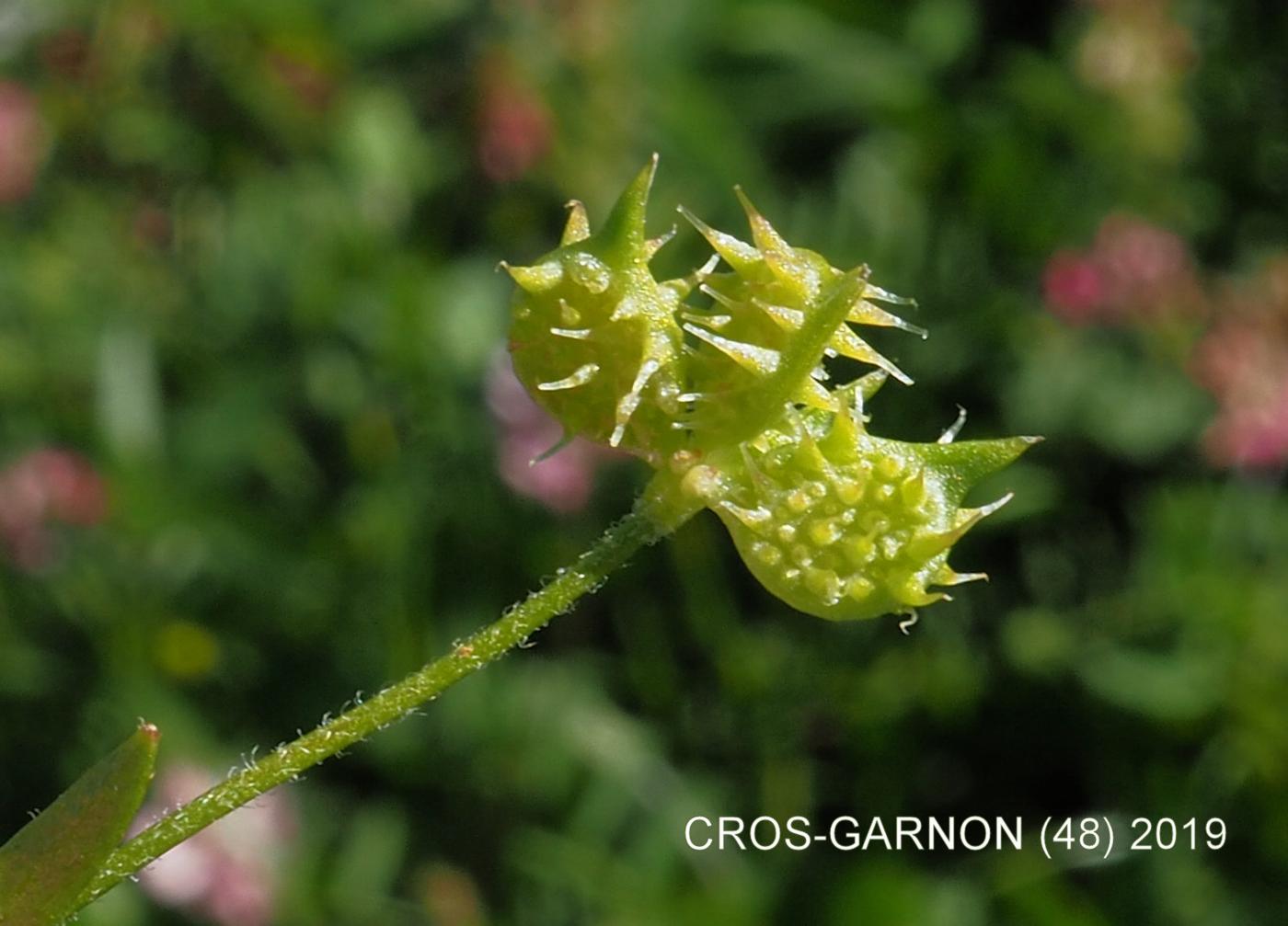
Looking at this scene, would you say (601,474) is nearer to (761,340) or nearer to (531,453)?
(531,453)

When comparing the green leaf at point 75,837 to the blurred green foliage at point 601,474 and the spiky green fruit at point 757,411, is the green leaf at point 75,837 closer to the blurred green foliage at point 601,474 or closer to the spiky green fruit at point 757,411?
the spiky green fruit at point 757,411

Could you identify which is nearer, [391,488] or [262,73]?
[391,488]

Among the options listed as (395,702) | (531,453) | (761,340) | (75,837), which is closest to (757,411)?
(761,340)

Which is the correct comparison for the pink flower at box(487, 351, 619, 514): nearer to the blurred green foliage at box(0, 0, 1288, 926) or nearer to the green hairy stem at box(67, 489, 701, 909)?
the blurred green foliage at box(0, 0, 1288, 926)

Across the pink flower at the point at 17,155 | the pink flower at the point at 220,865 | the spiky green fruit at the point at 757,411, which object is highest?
the spiky green fruit at the point at 757,411

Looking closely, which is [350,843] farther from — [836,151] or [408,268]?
[836,151]

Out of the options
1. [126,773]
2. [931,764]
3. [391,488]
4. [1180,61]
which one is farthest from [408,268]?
[126,773]

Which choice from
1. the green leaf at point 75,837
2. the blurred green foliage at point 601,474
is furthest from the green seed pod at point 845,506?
the blurred green foliage at point 601,474
